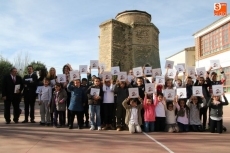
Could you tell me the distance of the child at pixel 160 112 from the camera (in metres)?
7.60

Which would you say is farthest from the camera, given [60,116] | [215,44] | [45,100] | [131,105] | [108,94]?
[215,44]

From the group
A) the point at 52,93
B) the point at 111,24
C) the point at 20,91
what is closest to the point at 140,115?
the point at 52,93

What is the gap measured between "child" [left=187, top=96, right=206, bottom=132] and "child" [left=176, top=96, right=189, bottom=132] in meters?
0.14

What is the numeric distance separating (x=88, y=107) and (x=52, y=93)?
1303mm

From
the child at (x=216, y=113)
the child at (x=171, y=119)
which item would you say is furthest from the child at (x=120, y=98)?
the child at (x=216, y=113)

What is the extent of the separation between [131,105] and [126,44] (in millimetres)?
27261

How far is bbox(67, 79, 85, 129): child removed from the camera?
25.1ft

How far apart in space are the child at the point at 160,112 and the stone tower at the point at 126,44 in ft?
81.6

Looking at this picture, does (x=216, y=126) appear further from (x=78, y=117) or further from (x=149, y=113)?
(x=78, y=117)

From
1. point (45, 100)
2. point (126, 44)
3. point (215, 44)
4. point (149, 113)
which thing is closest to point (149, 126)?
point (149, 113)

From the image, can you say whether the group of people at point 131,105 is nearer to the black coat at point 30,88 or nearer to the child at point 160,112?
the child at point 160,112

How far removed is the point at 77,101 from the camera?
7.71 meters

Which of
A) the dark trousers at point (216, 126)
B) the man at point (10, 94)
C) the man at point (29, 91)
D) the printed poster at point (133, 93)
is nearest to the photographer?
the dark trousers at point (216, 126)

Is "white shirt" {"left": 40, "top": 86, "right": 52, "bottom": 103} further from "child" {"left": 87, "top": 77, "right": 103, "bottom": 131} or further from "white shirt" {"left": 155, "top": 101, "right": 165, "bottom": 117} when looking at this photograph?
"white shirt" {"left": 155, "top": 101, "right": 165, "bottom": 117}
